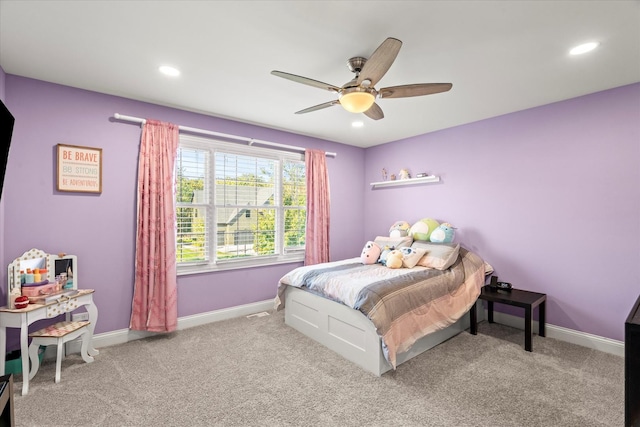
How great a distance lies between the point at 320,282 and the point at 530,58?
2598 mm

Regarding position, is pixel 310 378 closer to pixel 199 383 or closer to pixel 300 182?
pixel 199 383

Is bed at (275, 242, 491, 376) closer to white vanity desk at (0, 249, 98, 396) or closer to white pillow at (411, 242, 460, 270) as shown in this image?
white pillow at (411, 242, 460, 270)

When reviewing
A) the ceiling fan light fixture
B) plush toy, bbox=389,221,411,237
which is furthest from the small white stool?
plush toy, bbox=389,221,411,237

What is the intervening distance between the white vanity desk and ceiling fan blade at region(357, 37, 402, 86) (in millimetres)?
2943

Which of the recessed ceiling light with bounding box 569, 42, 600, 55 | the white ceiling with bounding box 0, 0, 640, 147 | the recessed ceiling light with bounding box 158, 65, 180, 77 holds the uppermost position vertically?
the recessed ceiling light with bounding box 158, 65, 180, 77

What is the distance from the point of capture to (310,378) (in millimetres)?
2389

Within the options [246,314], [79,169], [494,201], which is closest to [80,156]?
[79,169]

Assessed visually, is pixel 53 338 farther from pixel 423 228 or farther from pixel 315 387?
pixel 423 228

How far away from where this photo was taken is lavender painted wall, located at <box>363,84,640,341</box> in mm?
2785

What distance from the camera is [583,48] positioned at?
6.97 feet

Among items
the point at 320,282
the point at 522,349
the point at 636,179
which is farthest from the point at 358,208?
the point at 636,179

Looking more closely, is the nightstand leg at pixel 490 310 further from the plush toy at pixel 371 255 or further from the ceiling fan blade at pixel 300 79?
the ceiling fan blade at pixel 300 79

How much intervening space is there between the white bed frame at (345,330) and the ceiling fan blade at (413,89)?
5.97ft

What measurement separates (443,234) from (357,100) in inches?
92.2
